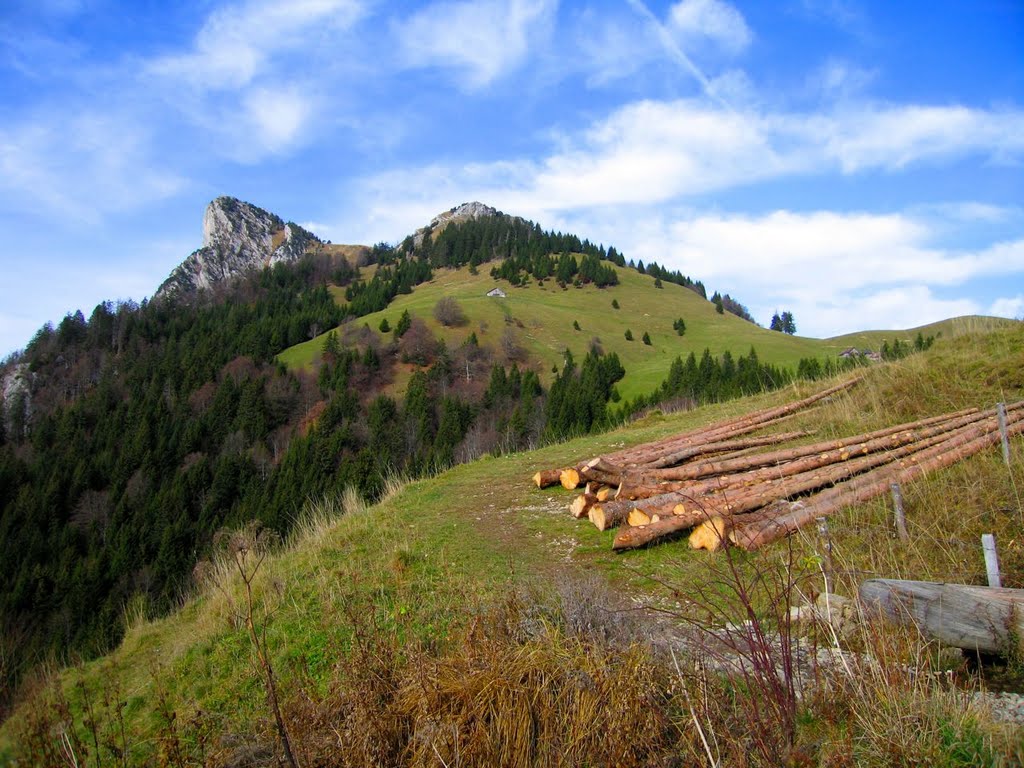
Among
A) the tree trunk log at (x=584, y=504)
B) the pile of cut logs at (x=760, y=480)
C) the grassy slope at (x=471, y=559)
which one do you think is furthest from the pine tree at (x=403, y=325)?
the tree trunk log at (x=584, y=504)

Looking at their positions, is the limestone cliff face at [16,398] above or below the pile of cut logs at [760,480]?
above

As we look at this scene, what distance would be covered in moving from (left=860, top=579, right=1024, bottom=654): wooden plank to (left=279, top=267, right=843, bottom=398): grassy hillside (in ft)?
198

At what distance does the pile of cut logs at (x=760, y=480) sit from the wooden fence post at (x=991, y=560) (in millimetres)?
1811

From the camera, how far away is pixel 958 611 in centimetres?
361

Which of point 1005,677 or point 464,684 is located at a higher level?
point 464,684

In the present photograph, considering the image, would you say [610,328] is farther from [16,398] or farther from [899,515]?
[16,398]

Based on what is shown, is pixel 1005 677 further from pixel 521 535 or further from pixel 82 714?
pixel 82 714

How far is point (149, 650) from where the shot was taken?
7363 millimetres

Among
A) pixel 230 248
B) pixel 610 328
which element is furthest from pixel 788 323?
pixel 230 248

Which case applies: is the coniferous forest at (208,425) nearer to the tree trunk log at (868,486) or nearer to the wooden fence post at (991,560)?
the tree trunk log at (868,486)

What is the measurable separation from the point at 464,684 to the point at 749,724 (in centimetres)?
141

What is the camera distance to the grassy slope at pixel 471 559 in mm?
4906

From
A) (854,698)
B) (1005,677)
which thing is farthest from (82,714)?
(1005,677)

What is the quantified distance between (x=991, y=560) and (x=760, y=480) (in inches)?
158
